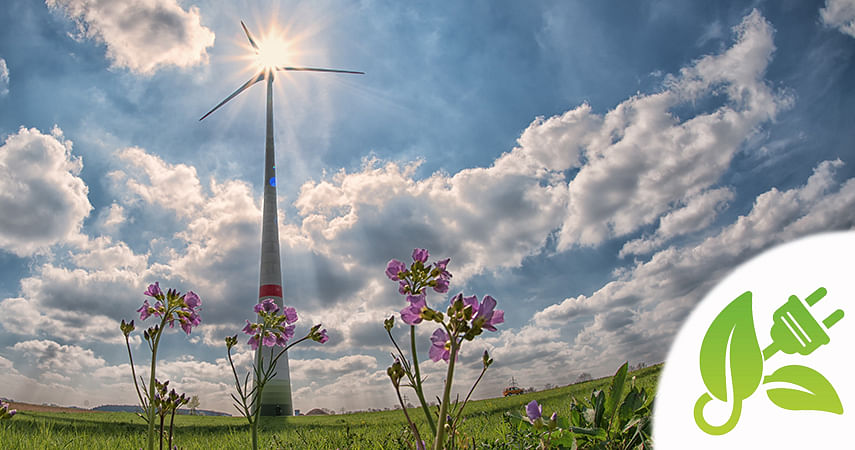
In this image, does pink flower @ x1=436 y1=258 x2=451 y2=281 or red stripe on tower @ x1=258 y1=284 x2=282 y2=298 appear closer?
pink flower @ x1=436 y1=258 x2=451 y2=281

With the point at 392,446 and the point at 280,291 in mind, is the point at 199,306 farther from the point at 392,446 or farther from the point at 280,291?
the point at 280,291

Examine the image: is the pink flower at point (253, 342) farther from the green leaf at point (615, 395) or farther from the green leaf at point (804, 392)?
the green leaf at point (804, 392)

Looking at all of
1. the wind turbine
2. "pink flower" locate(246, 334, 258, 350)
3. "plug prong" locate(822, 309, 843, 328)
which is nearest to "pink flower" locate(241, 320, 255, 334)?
"pink flower" locate(246, 334, 258, 350)

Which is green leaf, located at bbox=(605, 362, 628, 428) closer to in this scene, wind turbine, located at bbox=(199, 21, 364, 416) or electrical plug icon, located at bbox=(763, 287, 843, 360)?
electrical plug icon, located at bbox=(763, 287, 843, 360)

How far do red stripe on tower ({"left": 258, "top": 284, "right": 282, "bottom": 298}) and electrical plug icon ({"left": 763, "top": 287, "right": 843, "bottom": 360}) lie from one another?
2830 cm

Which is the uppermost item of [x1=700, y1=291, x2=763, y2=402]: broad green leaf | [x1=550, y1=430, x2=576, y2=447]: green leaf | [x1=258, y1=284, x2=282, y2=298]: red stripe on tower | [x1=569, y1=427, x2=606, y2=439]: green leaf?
[x1=258, y1=284, x2=282, y2=298]: red stripe on tower

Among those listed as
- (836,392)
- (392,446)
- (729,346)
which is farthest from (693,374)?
(392,446)

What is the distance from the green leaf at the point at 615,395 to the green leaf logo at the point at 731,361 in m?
0.57

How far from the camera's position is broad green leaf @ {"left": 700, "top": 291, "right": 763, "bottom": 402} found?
388 cm

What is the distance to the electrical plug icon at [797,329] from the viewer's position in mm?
4207

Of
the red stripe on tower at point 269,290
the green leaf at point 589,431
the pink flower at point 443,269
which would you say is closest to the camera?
the pink flower at point 443,269

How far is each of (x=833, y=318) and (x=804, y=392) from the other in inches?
48.7

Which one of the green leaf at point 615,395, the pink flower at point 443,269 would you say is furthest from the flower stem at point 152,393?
the green leaf at point 615,395

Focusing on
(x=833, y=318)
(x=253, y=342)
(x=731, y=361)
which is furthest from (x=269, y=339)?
(x=833, y=318)
